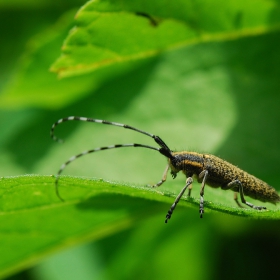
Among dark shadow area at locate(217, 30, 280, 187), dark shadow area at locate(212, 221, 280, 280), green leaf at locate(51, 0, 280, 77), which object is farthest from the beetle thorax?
dark shadow area at locate(212, 221, 280, 280)

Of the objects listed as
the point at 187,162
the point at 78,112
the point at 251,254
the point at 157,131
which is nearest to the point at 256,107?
the point at 187,162

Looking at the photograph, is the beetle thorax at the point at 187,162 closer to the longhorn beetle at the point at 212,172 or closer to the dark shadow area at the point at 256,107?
the longhorn beetle at the point at 212,172

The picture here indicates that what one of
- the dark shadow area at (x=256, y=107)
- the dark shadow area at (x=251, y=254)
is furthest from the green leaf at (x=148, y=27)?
the dark shadow area at (x=251, y=254)

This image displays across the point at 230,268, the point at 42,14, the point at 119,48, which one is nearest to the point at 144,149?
the point at 119,48

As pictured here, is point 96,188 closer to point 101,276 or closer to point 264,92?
point 264,92

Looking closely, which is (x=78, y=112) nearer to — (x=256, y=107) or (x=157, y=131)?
(x=157, y=131)
